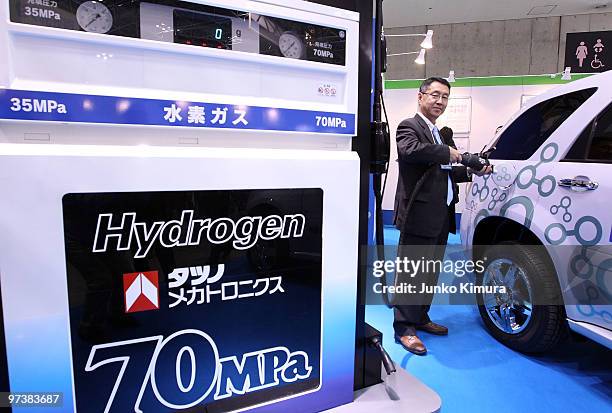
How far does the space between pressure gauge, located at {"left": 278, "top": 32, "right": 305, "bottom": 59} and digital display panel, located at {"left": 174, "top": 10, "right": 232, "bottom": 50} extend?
140 mm

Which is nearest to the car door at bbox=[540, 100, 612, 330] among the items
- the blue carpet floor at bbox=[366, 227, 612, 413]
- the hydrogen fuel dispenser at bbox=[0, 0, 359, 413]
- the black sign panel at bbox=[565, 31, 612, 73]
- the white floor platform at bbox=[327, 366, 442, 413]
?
the blue carpet floor at bbox=[366, 227, 612, 413]

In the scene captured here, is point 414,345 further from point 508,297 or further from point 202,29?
point 202,29

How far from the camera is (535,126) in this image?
2615 mm

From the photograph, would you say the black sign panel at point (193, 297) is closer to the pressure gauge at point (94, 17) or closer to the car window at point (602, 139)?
the pressure gauge at point (94, 17)

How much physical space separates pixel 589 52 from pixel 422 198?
655 cm

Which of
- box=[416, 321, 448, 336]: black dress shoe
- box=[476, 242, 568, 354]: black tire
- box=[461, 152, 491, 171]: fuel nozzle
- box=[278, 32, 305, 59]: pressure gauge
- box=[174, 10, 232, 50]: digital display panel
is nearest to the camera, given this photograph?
box=[174, 10, 232, 50]: digital display panel

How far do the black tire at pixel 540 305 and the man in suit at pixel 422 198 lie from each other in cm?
51

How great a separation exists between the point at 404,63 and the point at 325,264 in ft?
29.3

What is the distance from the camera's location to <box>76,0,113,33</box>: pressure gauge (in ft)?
2.82

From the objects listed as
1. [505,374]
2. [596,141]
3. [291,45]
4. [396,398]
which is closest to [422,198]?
[596,141]

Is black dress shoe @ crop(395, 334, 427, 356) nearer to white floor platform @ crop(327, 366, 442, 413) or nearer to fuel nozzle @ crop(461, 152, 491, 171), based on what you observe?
fuel nozzle @ crop(461, 152, 491, 171)

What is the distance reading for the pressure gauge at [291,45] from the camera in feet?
3.46

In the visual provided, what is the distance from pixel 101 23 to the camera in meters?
0.88

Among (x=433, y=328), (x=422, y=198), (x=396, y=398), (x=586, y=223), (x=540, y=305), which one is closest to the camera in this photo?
(x=396, y=398)
